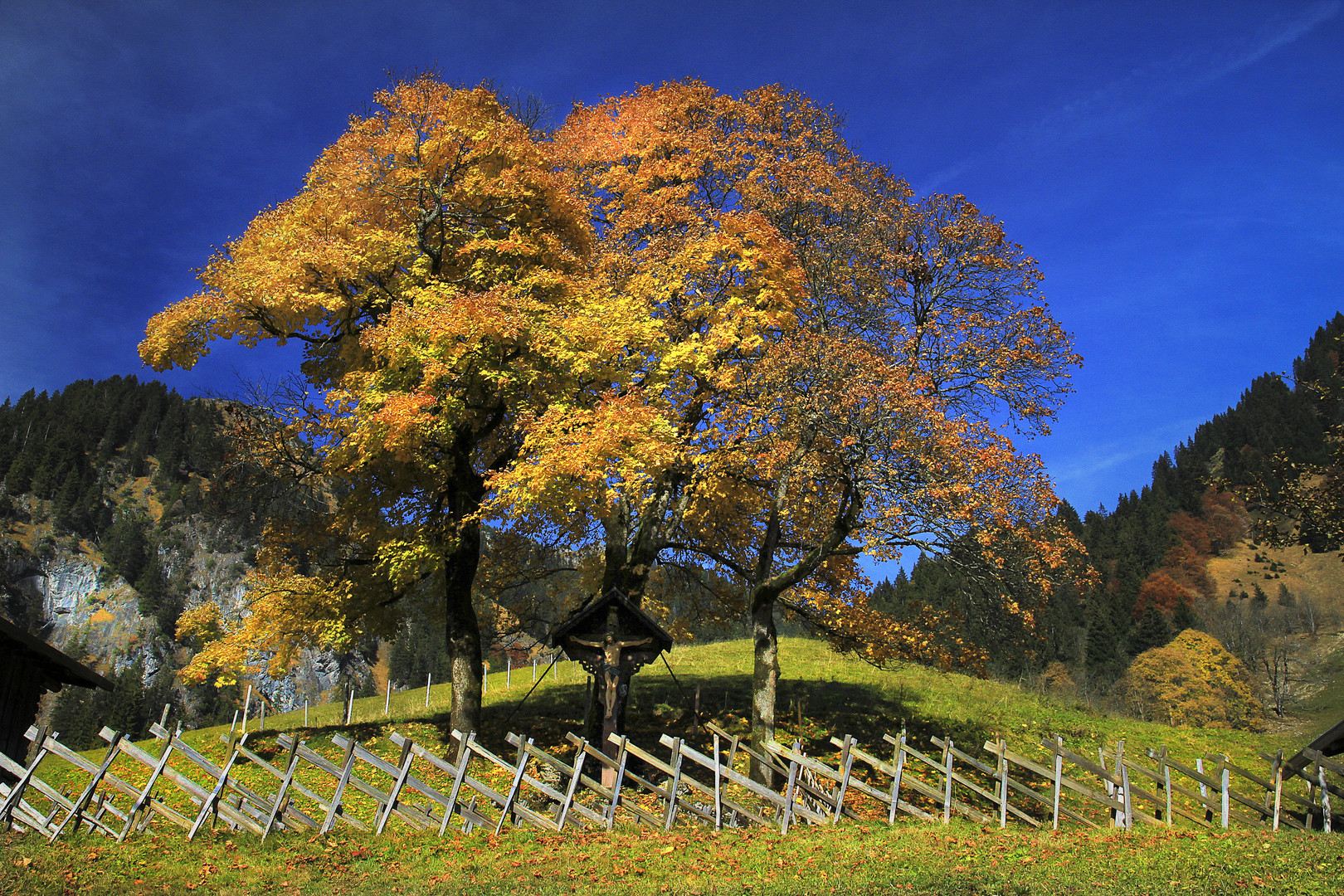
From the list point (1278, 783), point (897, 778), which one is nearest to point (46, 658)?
point (897, 778)

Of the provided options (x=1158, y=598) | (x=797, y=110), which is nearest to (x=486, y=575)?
(x=797, y=110)

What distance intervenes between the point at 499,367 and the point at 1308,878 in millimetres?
15438

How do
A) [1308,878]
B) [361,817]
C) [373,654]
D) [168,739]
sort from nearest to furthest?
[1308,878]
[168,739]
[361,817]
[373,654]

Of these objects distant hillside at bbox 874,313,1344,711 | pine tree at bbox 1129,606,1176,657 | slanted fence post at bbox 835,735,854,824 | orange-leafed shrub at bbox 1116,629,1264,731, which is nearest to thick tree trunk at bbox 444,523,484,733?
slanted fence post at bbox 835,735,854,824

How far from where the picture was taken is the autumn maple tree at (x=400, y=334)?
1683cm

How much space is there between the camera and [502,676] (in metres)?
41.1

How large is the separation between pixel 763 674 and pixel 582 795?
192 inches

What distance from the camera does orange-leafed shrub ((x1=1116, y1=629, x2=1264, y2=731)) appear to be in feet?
198

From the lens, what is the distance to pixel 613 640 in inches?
580

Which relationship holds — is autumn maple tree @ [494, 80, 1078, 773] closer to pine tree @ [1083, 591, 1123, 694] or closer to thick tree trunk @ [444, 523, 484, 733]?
thick tree trunk @ [444, 523, 484, 733]

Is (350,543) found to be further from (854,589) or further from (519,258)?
(854,589)

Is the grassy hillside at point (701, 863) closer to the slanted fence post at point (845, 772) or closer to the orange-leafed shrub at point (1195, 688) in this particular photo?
the slanted fence post at point (845, 772)

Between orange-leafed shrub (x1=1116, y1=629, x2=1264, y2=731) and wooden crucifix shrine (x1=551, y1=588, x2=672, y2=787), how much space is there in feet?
193

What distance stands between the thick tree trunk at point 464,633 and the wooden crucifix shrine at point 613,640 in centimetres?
451
